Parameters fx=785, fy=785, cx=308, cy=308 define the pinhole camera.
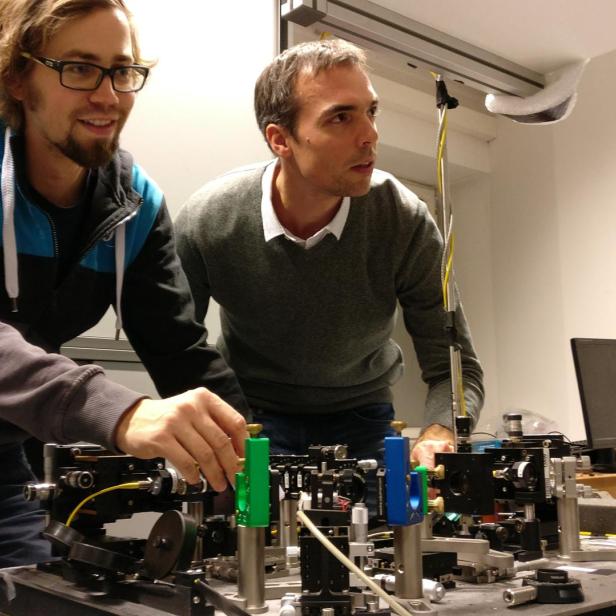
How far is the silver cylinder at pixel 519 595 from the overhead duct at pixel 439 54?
0.81 meters

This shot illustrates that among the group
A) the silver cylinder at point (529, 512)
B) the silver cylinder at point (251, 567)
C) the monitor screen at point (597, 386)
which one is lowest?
the silver cylinder at point (251, 567)

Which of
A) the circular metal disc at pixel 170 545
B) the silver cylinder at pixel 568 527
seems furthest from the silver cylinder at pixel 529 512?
the circular metal disc at pixel 170 545

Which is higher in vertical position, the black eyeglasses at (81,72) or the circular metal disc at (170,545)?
the black eyeglasses at (81,72)

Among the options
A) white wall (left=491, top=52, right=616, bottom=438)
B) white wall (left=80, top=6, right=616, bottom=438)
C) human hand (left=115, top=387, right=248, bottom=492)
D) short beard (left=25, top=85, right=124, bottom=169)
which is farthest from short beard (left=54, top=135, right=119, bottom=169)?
white wall (left=491, top=52, right=616, bottom=438)

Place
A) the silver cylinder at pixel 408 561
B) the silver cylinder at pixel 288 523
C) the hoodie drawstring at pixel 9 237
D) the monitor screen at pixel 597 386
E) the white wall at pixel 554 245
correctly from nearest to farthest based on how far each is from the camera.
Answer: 1. the silver cylinder at pixel 408 561
2. the silver cylinder at pixel 288 523
3. the hoodie drawstring at pixel 9 237
4. the monitor screen at pixel 597 386
5. the white wall at pixel 554 245

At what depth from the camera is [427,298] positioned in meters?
Answer: 1.91

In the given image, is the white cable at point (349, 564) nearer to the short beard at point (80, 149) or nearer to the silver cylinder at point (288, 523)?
the silver cylinder at point (288, 523)

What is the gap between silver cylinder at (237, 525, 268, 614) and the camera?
86cm

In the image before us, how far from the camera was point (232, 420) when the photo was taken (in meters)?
0.91

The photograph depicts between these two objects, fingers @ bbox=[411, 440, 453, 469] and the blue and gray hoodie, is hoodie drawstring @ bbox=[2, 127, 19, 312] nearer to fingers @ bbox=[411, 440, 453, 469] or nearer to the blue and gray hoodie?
the blue and gray hoodie

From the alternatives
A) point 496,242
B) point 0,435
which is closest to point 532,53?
point 0,435

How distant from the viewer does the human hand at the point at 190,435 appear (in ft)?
2.85

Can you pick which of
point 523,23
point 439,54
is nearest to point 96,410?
point 439,54

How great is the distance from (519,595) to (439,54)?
0.86 metres
